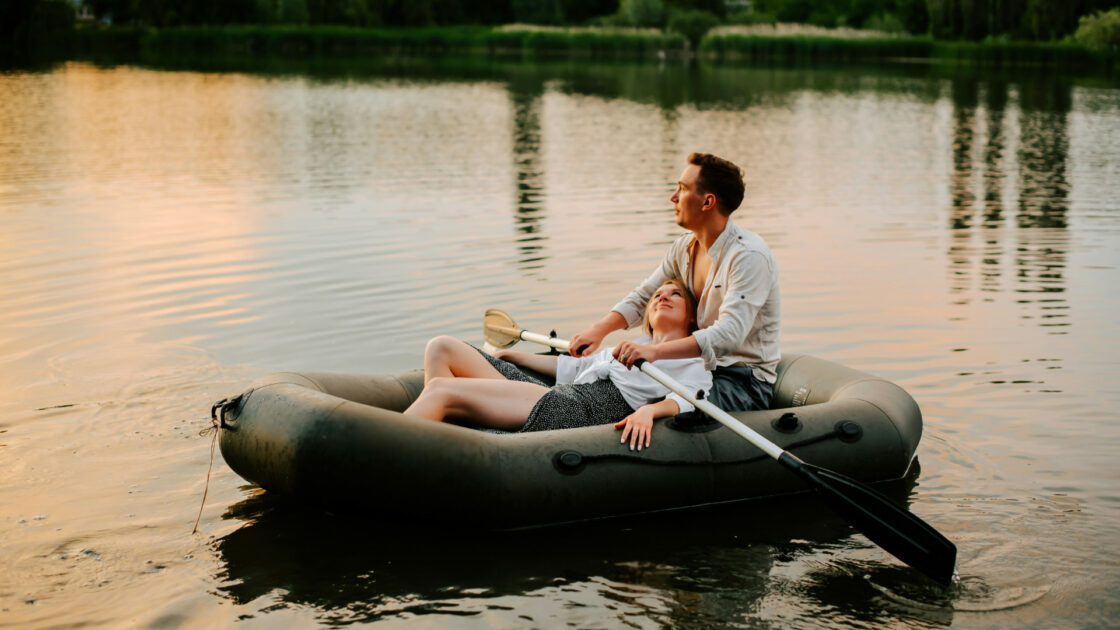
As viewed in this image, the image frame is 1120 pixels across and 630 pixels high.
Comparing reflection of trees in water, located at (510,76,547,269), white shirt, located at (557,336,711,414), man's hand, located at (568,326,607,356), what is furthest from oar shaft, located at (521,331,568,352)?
reflection of trees in water, located at (510,76,547,269)

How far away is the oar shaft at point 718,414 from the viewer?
13.8ft

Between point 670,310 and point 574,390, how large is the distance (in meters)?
0.54

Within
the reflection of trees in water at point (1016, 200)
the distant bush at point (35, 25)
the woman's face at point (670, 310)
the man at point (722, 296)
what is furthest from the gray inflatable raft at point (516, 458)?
the distant bush at point (35, 25)

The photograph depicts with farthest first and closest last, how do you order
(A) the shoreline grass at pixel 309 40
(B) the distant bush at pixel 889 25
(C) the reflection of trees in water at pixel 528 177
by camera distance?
1. (B) the distant bush at pixel 889 25
2. (A) the shoreline grass at pixel 309 40
3. (C) the reflection of trees in water at pixel 528 177

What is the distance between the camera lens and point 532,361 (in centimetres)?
506

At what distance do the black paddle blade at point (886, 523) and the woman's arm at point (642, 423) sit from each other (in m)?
0.52

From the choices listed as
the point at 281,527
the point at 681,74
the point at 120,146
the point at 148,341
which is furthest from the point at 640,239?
the point at 681,74

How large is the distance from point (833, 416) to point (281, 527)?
2297 mm

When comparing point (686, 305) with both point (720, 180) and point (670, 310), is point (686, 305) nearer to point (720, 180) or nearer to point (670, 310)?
point (670, 310)

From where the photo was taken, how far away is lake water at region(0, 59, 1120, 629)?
386 cm

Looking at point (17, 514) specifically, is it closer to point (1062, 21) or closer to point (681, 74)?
point (681, 74)

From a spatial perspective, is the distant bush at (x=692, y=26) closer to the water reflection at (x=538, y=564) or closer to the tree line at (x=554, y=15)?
the tree line at (x=554, y=15)

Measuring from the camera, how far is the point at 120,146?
53.0 ft

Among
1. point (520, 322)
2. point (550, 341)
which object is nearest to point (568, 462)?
point (550, 341)
